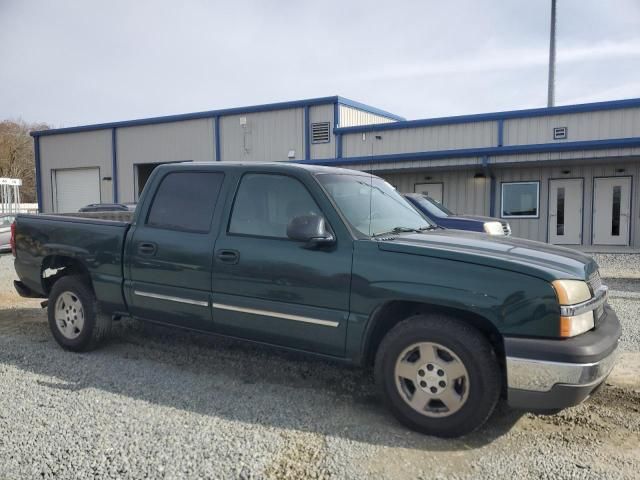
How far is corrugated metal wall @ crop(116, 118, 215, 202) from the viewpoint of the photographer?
82.3 feet

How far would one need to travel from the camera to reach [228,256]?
4.25 metres

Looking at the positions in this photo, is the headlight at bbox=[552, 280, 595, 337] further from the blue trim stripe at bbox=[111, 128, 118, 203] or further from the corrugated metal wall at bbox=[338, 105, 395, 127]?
the blue trim stripe at bbox=[111, 128, 118, 203]

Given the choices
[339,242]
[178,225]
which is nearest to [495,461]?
[339,242]

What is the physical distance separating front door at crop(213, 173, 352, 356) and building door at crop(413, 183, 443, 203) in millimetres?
14907

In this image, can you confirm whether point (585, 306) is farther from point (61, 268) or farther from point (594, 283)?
point (61, 268)

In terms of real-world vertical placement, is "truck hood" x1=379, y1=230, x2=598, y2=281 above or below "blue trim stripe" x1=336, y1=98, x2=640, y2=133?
below

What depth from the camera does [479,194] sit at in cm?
1798

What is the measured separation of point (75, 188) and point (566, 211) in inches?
981

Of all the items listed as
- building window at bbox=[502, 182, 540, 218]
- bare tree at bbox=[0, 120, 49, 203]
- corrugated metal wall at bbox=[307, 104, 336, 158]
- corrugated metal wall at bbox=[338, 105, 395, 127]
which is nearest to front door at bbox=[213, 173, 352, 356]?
building window at bbox=[502, 182, 540, 218]

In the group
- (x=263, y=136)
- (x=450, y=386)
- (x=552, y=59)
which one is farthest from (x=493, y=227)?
(x=552, y=59)

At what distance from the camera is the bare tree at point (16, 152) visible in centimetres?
5859

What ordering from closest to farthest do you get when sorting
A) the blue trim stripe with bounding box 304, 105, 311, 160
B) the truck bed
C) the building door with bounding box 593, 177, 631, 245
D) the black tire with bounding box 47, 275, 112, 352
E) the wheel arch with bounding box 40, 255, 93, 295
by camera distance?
1. the truck bed
2. the black tire with bounding box 47, 275, 112, 352
3. the wheel arch with bounding box 40, 255, 93, 295
4. the building door with bounding box 593, 177, 631, 245
5. the blue trim stripe with bounding box 304, 105, 311, 160

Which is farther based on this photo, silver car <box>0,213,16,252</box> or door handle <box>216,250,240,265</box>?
silver car <box>0,213,16,252</box>

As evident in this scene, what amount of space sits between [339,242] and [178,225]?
162 cm
